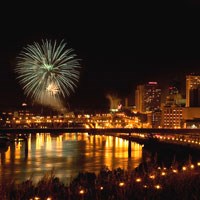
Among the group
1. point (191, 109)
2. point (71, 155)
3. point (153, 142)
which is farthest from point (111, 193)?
point (191, 109)

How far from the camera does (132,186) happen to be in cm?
907

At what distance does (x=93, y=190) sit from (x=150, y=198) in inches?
51.6

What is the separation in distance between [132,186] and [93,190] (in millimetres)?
692

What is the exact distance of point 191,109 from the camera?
184ft

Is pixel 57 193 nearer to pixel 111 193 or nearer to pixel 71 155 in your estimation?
pixel 111 193

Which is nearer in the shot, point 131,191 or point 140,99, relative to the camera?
point 131,191

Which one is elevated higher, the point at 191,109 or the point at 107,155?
the point at 191,109

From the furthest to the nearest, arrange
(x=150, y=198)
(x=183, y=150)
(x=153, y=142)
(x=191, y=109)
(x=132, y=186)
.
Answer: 1. (x=191, y=109)
2. (x=153, y=142)
3. (x=183, y=150)
4. (x=132, y=186)
5. (x=150, y=198)

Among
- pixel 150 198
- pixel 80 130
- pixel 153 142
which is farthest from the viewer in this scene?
pixel 153 142

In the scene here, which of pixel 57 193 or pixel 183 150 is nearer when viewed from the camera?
pixel 57 193

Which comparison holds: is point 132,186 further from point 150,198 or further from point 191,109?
point 191,109

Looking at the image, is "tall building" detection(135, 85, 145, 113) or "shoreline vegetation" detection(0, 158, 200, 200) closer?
"shoreline vegetation" detection(0, 158, 200, 200)

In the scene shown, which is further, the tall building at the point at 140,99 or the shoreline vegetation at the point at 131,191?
the tall building at the point at 140,99

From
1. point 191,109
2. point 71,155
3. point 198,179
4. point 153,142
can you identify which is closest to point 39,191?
point 198,179
